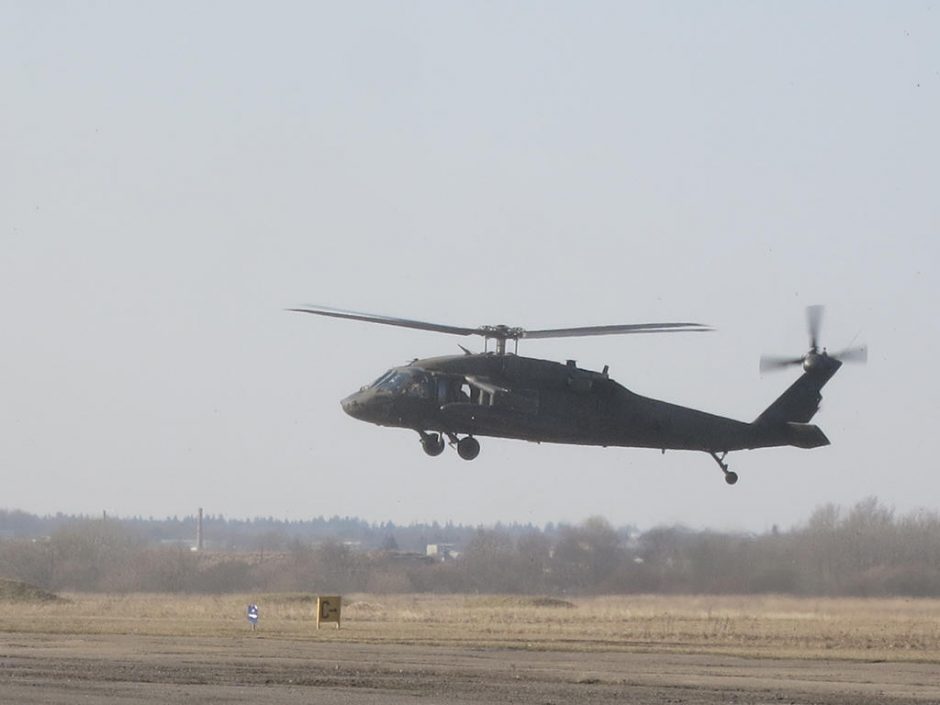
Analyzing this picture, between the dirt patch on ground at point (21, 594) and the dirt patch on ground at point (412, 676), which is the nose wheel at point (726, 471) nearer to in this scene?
the dirt patch on ground at point (412, 676)

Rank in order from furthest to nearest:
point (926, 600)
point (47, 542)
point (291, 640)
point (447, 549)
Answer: point (447, 549)
point (47, 542)
point (926, 600)
point (291, 640)

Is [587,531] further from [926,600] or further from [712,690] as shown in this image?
[712,690]

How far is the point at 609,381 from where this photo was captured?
38.6m

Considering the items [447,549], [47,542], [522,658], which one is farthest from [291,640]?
[447,549]

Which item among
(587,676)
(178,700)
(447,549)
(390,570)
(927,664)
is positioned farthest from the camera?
(447,549)

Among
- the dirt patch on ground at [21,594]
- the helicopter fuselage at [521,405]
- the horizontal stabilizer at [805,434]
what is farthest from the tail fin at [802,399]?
the dirt patch on ground at [21,594]

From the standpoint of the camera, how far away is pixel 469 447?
38688 mm

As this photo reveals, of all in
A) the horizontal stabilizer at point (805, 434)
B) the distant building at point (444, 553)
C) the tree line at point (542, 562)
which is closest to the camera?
the horizontal stabilizer at point (805, 434)

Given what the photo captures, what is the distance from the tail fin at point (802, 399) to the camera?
40.2 meters

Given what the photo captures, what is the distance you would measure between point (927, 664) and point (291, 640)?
15.3 metres

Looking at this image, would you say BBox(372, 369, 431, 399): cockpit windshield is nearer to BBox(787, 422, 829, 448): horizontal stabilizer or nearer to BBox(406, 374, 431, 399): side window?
BBox(406, 374, 431, 399): side window

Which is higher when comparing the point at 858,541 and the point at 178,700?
the point at 858,541

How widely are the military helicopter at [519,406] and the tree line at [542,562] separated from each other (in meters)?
17.7

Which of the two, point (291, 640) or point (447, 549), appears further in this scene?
point (447, 549)
